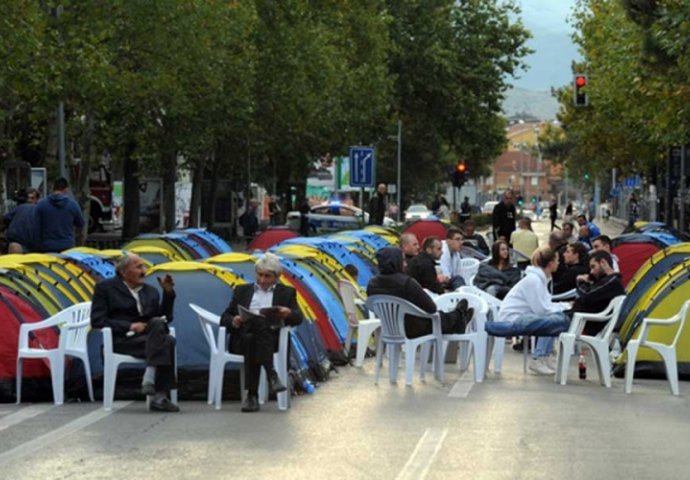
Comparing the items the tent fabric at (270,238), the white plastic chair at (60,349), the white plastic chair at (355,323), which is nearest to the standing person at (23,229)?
the white plastic chair at (355,323)

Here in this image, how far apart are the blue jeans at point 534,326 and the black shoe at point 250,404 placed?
3.61 metres

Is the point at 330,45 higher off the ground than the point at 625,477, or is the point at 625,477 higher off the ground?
the point at 330,45

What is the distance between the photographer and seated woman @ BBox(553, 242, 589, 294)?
21.8 m

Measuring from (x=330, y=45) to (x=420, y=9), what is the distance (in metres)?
14.8

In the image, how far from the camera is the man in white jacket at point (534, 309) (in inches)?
701

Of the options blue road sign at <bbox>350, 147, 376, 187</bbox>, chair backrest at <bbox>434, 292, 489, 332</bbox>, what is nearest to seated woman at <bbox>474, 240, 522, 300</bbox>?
chair backrest at <bbox>434, 292, 489, 332</bbox>

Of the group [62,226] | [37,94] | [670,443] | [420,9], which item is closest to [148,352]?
[670,443]

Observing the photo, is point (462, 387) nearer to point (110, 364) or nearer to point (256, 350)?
point (256, 350)

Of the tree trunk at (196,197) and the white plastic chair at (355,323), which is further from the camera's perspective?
the tree trunk at (196,197)

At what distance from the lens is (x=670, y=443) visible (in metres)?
13.1

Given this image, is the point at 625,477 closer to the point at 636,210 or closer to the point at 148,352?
the point at 148,352

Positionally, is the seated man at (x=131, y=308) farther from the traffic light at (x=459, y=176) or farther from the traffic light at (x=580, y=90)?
the traffic light at (x=459, y=176)

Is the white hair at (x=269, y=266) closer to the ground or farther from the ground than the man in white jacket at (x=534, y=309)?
farther from the ground

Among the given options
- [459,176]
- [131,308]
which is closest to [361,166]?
[459,176]
